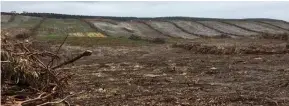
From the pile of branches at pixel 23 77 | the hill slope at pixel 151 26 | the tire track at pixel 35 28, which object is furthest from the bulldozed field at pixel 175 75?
the hill slope at pixel 151 26

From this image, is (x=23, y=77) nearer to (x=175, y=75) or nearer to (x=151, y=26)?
(x=175, y=75)

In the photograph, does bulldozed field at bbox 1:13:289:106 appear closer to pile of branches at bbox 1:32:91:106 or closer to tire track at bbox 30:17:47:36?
pile of branches at bbox 1:32:91:106

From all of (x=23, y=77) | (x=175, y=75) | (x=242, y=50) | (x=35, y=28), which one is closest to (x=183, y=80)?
(x=175, y=75)

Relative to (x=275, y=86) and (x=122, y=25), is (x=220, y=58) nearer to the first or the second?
(x=275, y=86)

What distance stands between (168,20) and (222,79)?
26.6 m

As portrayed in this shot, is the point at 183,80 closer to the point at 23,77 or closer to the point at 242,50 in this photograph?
the point at 23,77

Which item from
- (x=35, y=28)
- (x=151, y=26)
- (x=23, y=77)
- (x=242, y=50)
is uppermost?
(x=23, y=77)

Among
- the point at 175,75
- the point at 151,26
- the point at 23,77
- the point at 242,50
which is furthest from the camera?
the point at 151,26

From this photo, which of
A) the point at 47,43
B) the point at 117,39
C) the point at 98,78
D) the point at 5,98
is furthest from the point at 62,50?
the point at 5,98

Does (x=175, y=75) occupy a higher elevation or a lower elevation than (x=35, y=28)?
higher

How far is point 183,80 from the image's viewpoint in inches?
483

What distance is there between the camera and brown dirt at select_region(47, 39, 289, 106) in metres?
9.65

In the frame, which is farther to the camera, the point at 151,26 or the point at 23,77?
the point at 151,26

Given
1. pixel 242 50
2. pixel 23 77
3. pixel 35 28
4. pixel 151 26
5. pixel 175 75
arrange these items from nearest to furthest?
pixel 23 77
pixel 175 75
pixel 242 50
pixel 35 28
pixel 151 26
